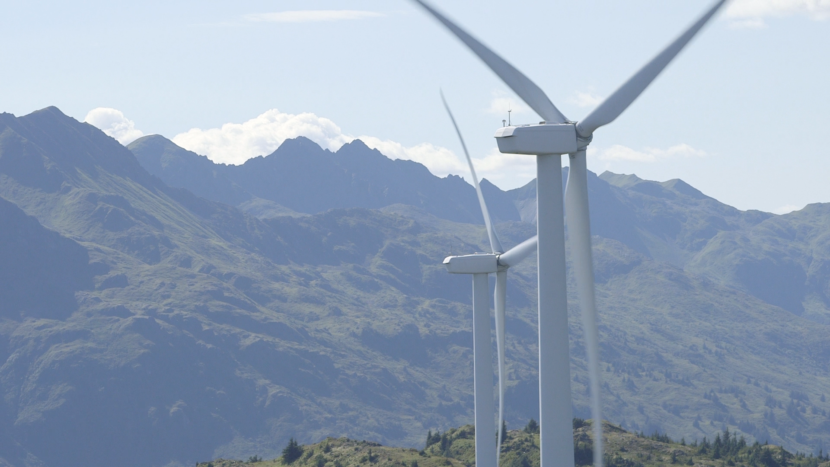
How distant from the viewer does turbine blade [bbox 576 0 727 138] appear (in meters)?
61.2

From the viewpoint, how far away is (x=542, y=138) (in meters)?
60.2

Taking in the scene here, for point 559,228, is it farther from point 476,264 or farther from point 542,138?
point 476,264

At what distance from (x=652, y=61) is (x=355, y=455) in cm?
13922

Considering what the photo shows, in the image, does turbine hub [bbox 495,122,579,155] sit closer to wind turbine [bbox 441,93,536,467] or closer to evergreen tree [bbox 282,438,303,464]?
wind turbine [bbox 441,93,536,467]

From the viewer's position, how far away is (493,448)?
4114 inches

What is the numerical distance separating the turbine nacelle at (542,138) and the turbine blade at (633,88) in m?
1.17

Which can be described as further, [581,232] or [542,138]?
[581,232]

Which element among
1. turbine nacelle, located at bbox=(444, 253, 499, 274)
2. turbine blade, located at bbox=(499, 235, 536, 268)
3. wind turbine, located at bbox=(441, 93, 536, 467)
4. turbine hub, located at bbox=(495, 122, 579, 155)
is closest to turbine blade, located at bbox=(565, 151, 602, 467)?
turbine hub, located at bbox=(495, 122, 579, 155)

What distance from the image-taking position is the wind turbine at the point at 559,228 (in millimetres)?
60000

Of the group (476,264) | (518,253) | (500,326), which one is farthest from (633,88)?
(476,264)

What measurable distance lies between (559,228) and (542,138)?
5739 mm

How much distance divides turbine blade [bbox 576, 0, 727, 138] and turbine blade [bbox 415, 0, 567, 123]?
2816 mm

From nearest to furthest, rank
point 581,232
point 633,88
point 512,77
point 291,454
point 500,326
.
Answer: point 581,232
point 633,88
point 512,77
point 500,326
point 291,454

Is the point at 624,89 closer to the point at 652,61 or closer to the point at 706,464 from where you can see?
the point at 652,61
